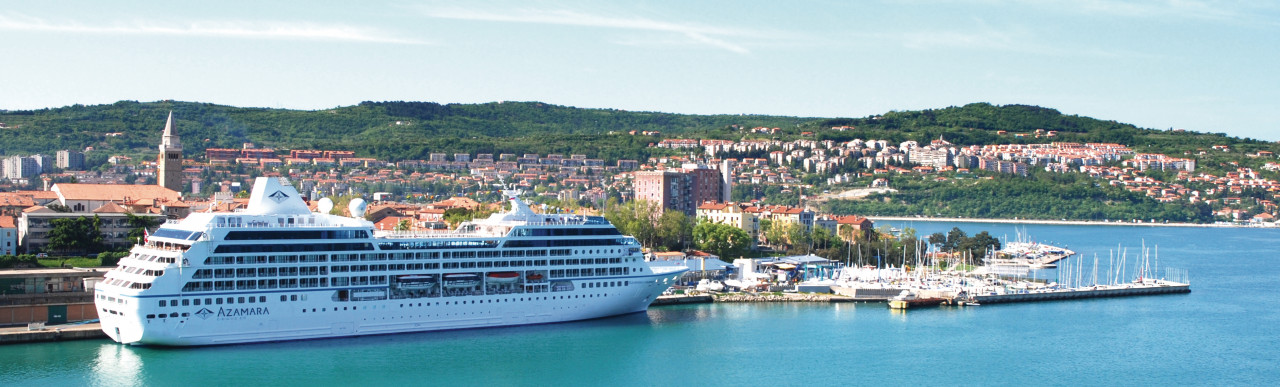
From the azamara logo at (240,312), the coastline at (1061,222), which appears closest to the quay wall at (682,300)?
the azamara logo at (240,312)

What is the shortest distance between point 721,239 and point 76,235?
88.3 feet

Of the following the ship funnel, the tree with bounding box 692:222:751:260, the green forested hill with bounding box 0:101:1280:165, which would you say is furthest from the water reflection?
the green forested hill with bounding box 0:101:1280:165

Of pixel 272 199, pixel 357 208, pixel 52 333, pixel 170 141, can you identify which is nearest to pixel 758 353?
pixel 357 208

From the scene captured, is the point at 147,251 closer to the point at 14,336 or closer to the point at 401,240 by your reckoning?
the point at 14,336

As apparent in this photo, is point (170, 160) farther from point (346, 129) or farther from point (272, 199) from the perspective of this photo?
point (346, 129)

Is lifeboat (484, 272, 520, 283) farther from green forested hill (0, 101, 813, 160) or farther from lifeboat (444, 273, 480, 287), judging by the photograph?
green forested hill (0, 101, 813, 160)

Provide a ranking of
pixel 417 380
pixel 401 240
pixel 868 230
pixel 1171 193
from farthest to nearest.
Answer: pixel 1171 193 → pixel 868 230 → pixel 401 240 → pixel 417 380

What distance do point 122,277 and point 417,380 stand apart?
8.35 metres

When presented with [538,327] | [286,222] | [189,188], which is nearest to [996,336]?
[538,327]

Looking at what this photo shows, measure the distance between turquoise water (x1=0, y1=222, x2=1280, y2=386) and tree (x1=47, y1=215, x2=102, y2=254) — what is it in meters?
10.8

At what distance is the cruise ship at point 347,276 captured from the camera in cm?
3044

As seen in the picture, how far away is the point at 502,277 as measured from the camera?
35219 mm

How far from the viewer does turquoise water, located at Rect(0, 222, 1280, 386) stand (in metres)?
29.1

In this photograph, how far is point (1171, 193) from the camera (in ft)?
429
